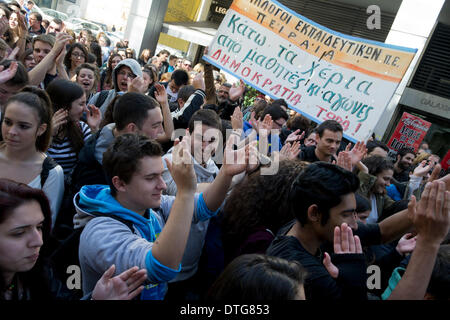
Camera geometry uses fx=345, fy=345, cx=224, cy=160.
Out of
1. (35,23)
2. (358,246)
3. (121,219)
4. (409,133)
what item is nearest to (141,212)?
(121,219)

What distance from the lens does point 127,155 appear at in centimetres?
168

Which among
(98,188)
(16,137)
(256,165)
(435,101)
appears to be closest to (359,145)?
(256,165)

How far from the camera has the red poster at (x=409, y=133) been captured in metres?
7.93

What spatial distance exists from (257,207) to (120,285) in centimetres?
91

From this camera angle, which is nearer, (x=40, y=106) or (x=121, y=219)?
(x=121, y=219)

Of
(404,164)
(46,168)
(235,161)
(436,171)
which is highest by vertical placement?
(436,171)

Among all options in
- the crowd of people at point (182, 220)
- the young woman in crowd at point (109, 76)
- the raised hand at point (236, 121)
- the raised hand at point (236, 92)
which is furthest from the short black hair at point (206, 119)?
the young woman in crowd at point (109, 76)

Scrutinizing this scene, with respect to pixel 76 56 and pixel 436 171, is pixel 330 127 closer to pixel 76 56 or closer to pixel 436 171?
pixel 436 171

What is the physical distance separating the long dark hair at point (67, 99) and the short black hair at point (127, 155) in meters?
1.18

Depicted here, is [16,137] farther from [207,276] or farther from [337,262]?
[337,262]

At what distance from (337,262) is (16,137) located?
6.39ft

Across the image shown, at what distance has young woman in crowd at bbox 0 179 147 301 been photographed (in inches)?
49.8

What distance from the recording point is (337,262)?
1.53m
